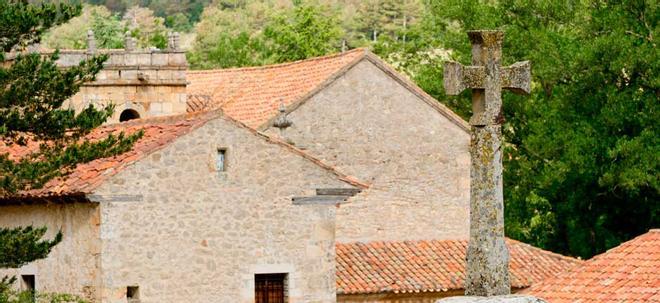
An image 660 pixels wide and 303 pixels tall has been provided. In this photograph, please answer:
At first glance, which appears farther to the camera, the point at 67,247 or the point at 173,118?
the point at 173,118

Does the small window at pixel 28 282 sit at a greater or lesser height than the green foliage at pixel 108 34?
lesser

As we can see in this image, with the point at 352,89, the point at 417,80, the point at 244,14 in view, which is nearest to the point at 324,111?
the point at 352,89

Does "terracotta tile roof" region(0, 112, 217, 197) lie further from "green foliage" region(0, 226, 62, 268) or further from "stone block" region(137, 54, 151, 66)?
"stone block" region(137, 54, 151, 66)

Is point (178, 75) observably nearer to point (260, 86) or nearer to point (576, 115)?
point (260, 86)

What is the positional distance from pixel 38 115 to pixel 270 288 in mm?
5112

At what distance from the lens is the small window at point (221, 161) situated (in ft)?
103

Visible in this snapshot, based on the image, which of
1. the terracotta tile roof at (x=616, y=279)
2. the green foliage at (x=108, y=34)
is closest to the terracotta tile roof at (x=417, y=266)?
the terracotta tile roof at (x=616, y=279)

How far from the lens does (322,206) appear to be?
106ft

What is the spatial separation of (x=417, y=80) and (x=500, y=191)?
30.0 metres

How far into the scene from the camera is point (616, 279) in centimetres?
2870

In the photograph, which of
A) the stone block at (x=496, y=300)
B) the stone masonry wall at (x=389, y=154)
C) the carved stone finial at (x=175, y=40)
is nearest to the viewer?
the stone block at (x=496, y=300)

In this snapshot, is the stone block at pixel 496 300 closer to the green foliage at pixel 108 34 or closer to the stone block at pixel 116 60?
the stone block at pixel 116 60

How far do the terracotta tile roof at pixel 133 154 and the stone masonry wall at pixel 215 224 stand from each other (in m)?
0.11

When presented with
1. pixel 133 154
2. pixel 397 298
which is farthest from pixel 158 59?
pixel 133 154
